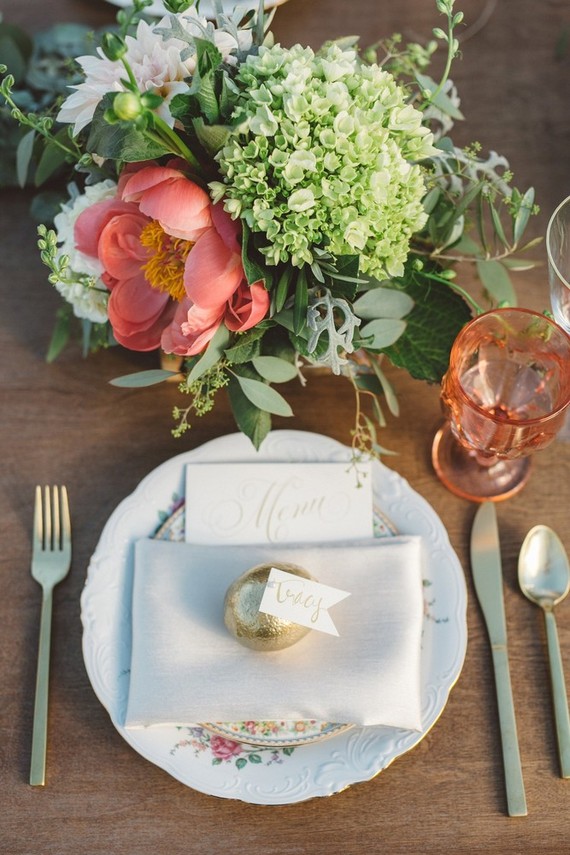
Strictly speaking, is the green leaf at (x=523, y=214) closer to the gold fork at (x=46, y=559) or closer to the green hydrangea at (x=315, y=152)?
the green hydrangea at (x=315, y=152)

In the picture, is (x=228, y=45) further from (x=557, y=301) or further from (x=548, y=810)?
(x=548, y=810)

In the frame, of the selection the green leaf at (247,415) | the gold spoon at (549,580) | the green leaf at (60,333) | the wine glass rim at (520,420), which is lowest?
the gold spoon at (549,580)

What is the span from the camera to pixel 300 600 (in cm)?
68

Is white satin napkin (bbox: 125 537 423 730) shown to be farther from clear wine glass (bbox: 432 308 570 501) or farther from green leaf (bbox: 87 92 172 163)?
green leaf (bbox: 87 92 172 163)

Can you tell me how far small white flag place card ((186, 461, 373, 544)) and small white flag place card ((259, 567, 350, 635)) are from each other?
0.09m

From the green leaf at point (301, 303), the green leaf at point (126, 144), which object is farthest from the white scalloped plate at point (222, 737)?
the green leaf at point (126, 144)

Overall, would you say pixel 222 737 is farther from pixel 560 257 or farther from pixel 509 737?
pixel 560 257

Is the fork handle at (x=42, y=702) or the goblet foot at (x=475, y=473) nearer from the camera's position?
the fork handle at (x=42, y=702)

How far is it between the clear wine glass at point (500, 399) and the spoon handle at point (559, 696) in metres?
0.14

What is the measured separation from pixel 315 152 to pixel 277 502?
35 cm

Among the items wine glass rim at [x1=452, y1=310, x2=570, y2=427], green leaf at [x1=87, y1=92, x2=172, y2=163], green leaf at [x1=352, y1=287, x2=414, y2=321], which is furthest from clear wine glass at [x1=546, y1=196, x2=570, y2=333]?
green leaf at [x1=87, y1=92, x2=172, y2=163]

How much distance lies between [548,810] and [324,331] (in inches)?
18.0

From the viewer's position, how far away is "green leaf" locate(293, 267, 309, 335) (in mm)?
612

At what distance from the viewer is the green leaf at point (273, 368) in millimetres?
695
